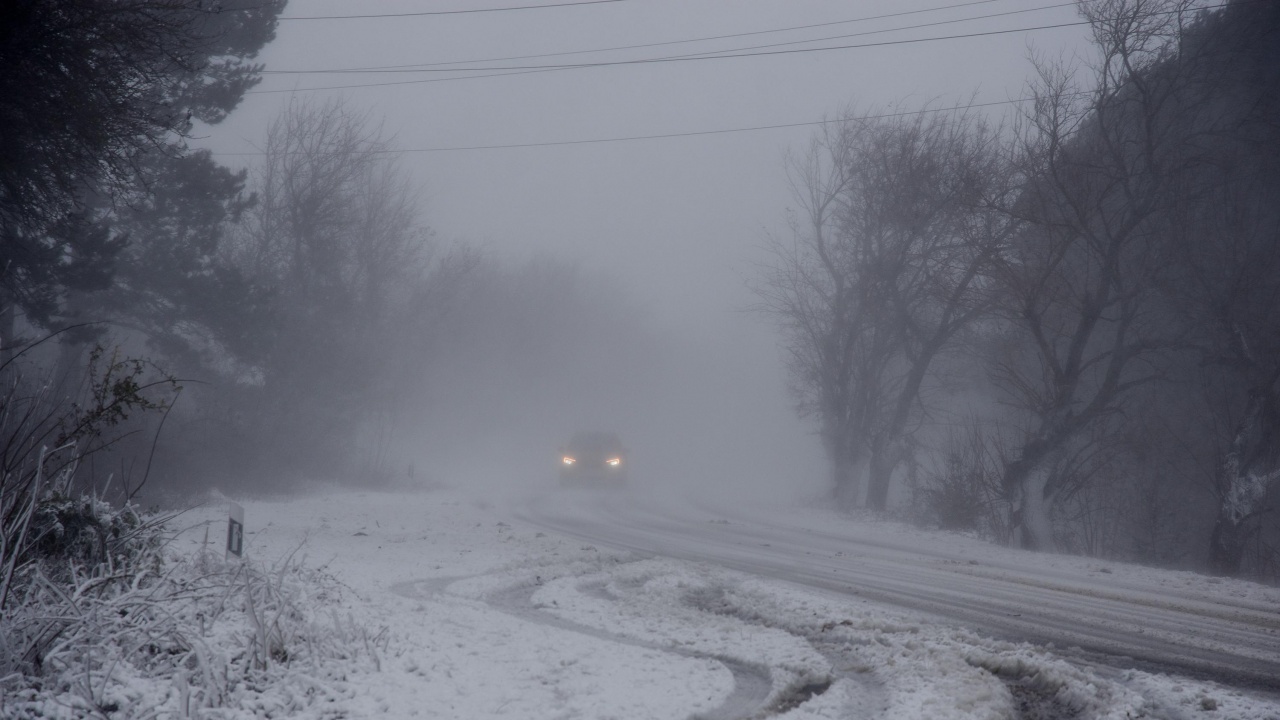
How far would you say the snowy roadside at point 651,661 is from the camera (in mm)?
4879

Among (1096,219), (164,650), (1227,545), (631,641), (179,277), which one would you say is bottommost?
(631,641)

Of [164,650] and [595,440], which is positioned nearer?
[164,650]

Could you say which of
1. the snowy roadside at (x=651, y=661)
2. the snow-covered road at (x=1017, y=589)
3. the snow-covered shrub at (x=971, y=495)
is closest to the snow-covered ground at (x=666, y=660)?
the snowy roadside at (x=651, y=661)

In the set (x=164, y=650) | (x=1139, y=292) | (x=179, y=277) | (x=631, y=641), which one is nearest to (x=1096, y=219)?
(x=1139, y=292)

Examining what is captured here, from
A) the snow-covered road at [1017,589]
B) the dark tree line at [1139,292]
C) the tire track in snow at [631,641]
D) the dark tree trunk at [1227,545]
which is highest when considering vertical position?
the dark tree line at [1139,292]

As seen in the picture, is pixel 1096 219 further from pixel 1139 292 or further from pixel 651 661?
pixel 651 661

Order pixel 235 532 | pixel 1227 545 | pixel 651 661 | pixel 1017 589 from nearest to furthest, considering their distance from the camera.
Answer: pixel 651 661, pixel 235 532, pixel 1017 589, pixel 1227 545

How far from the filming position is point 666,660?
20.0ft

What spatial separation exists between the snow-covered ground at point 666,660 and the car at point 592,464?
21594 mm

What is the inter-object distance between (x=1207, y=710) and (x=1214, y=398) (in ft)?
48.4

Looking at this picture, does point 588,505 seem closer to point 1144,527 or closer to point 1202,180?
point 1144,527

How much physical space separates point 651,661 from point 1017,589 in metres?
5.49

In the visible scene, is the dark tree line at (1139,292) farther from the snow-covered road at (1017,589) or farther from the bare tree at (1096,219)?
the snow-covered road at (1017,589)

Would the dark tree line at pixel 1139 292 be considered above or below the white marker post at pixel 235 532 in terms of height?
above
